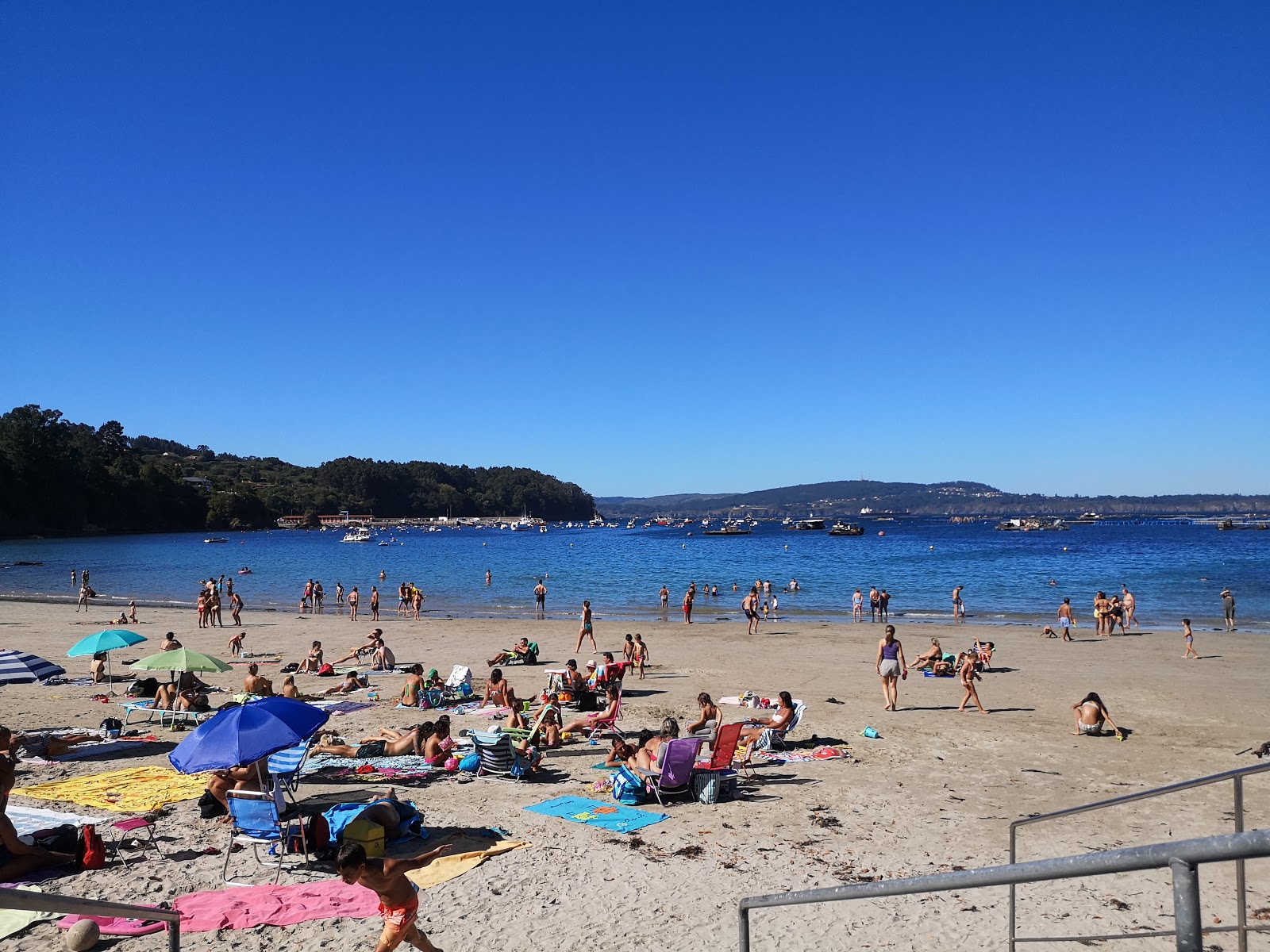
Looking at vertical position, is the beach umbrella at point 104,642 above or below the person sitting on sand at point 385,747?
above

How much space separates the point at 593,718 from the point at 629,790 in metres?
3.85

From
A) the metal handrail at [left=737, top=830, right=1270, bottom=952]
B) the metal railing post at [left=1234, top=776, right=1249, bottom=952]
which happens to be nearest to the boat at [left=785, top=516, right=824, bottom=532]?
the metal railing post at [left=1234, top=776, right=1249, bottom=952]

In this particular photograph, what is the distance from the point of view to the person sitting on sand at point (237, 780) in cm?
892

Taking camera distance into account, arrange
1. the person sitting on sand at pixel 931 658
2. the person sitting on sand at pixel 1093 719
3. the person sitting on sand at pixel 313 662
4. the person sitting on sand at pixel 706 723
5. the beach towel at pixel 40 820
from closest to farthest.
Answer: the beach towel at pixel 40 820, the person sitting on sand at pixel 706 723, the person sitting on sand at pixel 1093 719, the person sitting on sand at pixel 931 658, the person sitting on sand at pixel 313 662

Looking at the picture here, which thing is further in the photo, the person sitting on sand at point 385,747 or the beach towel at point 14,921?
the person sitting on sand at point 385,747

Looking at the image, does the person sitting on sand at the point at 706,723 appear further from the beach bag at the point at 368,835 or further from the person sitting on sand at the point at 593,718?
the beach bag at the point at 368,835

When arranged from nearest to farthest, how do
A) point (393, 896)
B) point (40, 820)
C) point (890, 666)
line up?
point (393, 896), point (40, 820), point (890, 666)

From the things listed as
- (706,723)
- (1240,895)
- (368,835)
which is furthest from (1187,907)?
(706,723)

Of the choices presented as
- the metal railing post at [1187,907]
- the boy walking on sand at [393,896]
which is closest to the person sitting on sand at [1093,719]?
the boy walking on sand at [393,896]

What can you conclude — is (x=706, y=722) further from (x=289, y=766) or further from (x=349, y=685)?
(x=349, y=685)

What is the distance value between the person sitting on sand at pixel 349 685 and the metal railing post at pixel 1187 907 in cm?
1645

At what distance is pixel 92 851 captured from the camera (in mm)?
7660

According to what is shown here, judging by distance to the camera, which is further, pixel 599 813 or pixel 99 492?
pixel 99 492

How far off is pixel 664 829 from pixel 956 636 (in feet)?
60.6
